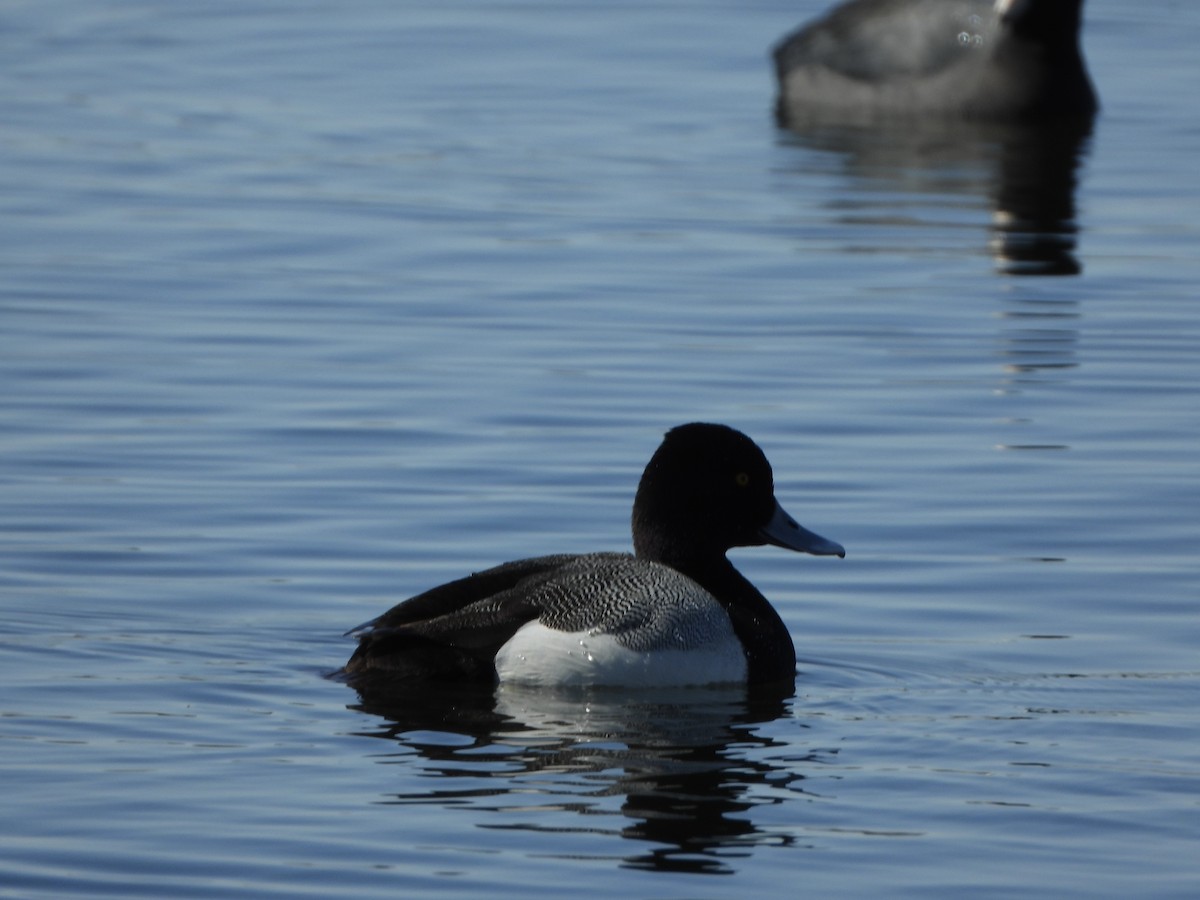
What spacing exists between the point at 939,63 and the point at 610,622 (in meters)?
13.5

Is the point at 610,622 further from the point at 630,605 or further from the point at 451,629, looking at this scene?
the point at 451,629

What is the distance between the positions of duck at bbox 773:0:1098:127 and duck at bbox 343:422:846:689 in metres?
12.2

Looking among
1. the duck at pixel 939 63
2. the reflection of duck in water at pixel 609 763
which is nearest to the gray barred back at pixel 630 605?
the reflection of duck in water at pixel 609 763

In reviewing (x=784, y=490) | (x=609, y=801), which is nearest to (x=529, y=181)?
(x=784, y=490)

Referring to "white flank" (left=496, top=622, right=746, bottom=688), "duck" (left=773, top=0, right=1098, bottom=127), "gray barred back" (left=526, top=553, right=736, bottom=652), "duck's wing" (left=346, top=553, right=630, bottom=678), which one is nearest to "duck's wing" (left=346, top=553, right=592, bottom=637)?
"duck's wing" (left=346, top=553, right=630, bottom=678)

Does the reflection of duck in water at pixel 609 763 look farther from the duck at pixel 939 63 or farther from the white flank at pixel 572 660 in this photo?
the duck at pixel 939 63

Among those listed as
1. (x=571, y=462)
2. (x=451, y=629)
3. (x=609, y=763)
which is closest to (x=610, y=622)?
(x=451, y=629)

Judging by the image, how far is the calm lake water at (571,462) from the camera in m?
7.36

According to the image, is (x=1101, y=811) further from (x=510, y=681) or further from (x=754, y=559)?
(x=754, y=559)

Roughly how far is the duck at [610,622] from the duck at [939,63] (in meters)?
12.2

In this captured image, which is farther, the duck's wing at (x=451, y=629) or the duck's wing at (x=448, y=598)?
the duck's wing at (x=448, y=598)

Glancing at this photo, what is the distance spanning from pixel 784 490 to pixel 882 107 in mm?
10894

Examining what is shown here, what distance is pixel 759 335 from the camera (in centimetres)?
1412

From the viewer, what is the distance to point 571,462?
460 inches
